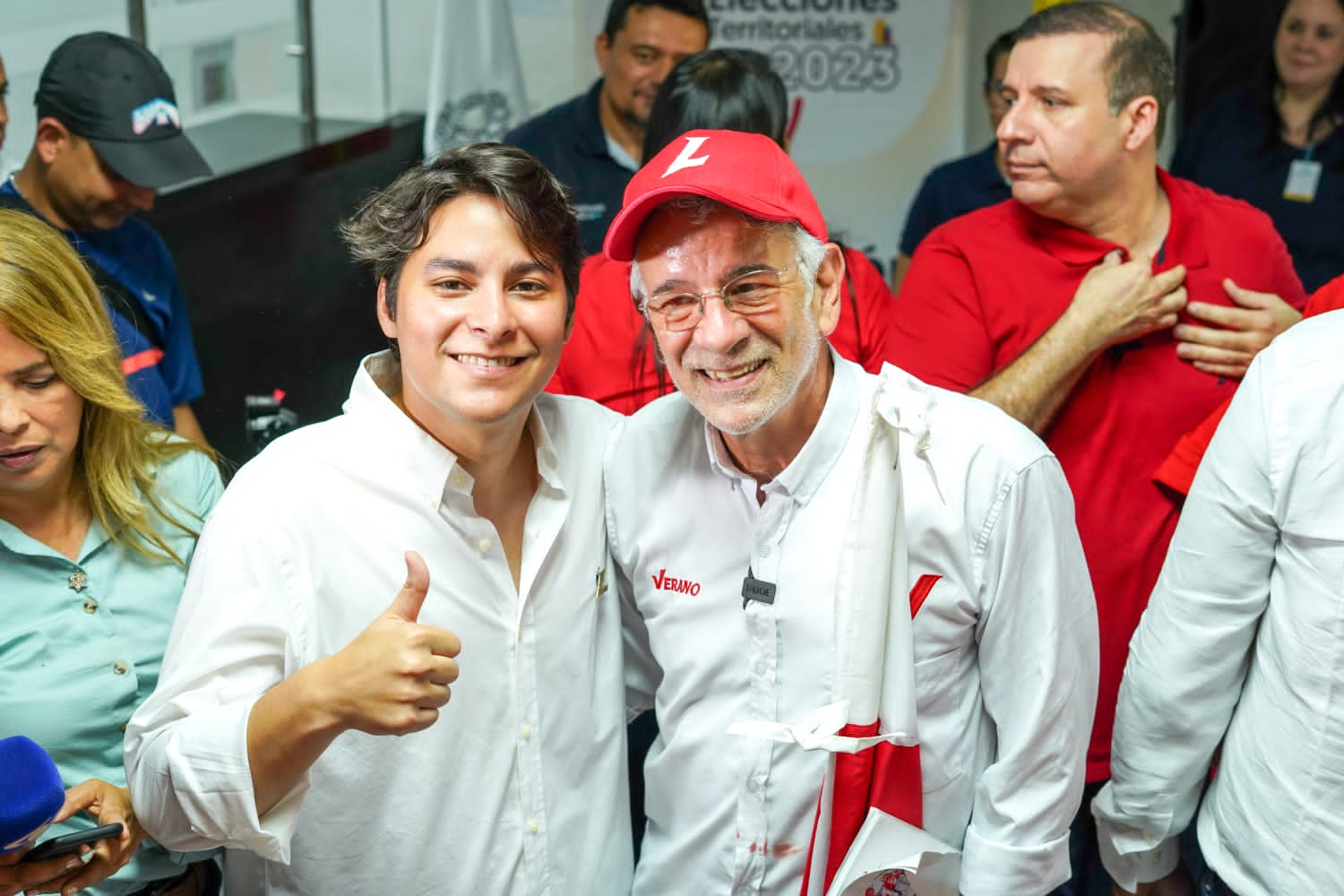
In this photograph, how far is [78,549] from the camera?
1.82 meters

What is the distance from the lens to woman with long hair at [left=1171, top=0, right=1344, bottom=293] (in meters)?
3.64

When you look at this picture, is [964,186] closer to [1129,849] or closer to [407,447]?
[1129,849]

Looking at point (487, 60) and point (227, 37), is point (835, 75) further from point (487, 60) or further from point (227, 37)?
point (227, 37)

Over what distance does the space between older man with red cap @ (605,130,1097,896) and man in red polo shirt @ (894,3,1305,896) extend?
0.55 metres

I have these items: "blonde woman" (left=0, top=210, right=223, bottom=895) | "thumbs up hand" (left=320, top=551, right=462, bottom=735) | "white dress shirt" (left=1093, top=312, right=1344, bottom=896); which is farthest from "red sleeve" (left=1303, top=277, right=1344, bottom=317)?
"blonde woman" (left=0, top=210, right=223, bottom=895)

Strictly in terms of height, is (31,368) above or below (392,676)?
above

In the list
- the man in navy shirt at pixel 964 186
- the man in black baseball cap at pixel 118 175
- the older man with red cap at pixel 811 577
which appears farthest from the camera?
the man in navy shirt at pixel 964 186

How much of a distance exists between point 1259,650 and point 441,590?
108 centimetres

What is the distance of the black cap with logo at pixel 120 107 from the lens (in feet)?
8.60

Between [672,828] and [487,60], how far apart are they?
2.91m

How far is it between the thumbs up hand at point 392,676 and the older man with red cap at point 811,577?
0.45 metres

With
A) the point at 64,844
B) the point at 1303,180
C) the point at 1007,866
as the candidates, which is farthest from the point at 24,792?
the point at 1303,180

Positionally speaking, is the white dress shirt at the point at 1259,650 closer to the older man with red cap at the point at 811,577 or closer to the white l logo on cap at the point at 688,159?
the older man with red cap at the point at 811,577

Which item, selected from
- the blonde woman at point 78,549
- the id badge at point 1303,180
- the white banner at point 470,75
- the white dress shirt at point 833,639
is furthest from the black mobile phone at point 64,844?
the id badge at point 1303,180
